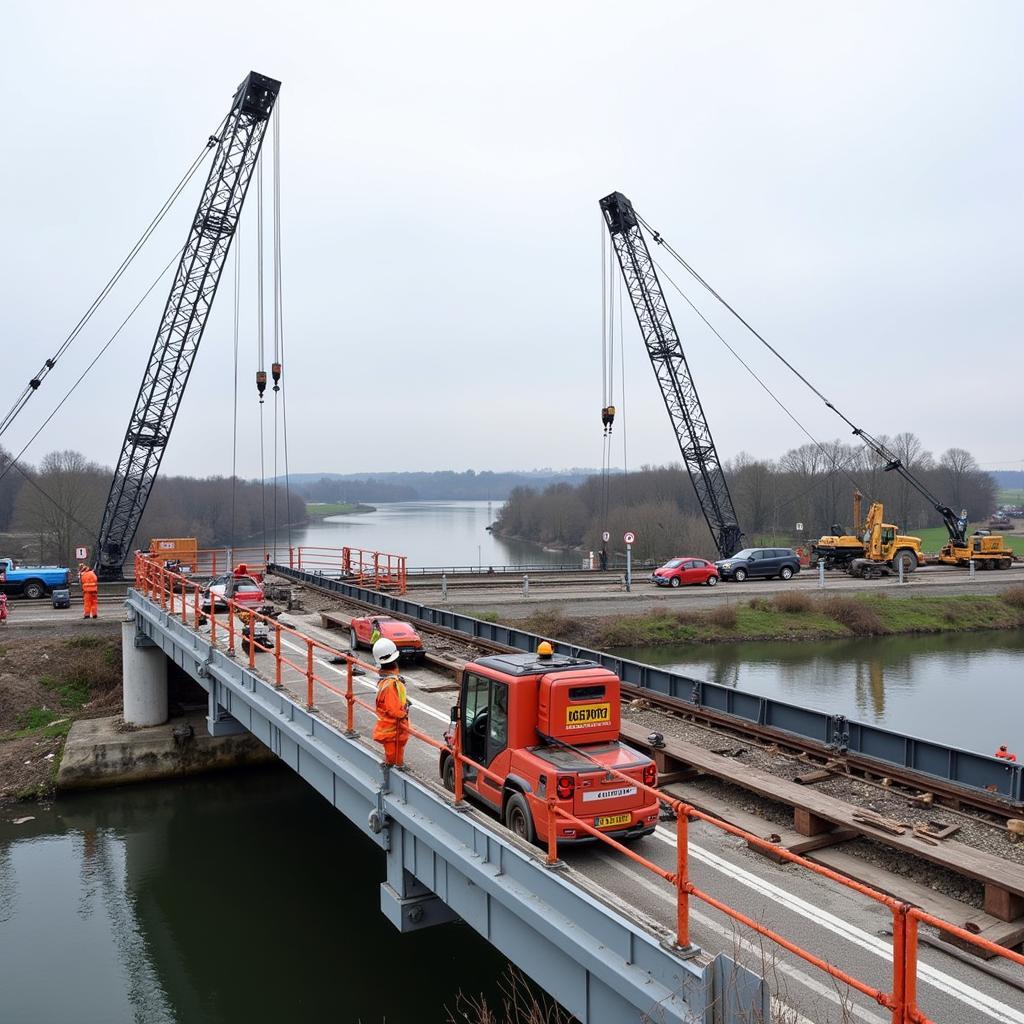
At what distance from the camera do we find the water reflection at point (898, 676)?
22422 mm

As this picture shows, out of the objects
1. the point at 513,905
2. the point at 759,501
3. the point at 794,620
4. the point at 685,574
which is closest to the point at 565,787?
the point at 513,905

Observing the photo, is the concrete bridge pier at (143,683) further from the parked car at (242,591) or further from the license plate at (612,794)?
the license plate at (612,794)

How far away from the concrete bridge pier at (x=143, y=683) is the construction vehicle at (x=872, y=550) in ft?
110

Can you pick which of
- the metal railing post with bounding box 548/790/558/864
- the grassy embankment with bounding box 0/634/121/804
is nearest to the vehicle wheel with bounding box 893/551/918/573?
the grassy embankment with bounding box 0/634/121/804

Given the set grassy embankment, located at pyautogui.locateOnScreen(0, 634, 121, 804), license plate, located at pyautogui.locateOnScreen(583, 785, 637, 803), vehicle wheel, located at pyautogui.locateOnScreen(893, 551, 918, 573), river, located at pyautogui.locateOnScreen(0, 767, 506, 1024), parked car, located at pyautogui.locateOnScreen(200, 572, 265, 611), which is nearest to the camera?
license plate, located at pyautogui.locateOnScreen(583, 785, 637, 803)

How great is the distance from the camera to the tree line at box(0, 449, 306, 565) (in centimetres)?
5438

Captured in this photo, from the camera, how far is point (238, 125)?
3819cm

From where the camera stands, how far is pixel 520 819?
316 inches

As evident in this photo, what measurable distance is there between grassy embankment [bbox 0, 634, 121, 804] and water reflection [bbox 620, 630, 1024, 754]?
17.5m

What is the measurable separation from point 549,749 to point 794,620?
2921 cm

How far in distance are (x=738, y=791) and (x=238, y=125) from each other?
125 feet

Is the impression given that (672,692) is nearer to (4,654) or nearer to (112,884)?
(112,884)

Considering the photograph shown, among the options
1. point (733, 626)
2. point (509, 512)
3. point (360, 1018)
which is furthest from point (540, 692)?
point (509, 512)

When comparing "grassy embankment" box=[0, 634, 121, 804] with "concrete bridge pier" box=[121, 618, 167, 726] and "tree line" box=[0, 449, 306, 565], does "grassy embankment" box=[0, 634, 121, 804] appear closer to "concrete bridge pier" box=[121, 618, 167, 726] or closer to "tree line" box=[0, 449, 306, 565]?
"concrete bridge pier" box=[121, 618, 167, 726]
